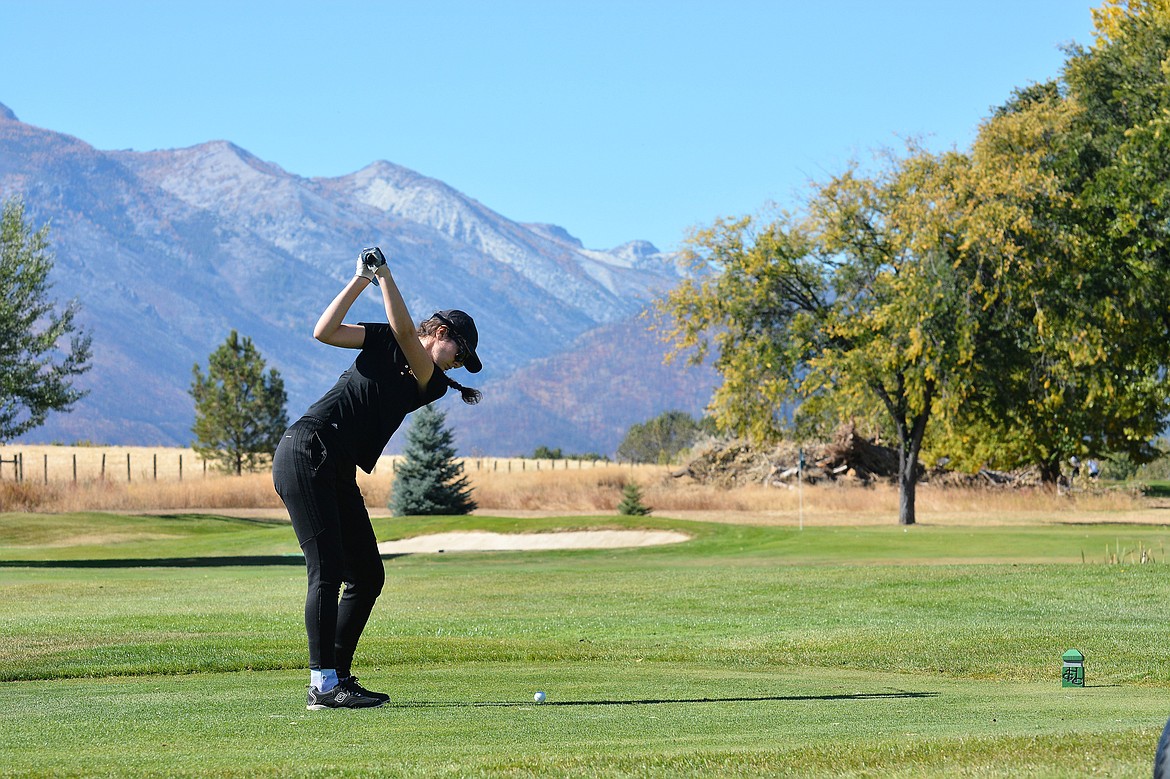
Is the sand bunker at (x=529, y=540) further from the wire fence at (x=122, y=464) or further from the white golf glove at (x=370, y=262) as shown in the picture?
the wire fence at (x=122, y=464)

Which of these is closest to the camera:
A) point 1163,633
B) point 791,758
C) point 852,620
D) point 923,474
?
point 791,758

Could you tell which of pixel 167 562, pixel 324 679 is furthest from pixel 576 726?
pixel 167 562

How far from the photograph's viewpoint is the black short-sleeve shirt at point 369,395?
7.79 metres

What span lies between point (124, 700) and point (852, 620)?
30.1ft

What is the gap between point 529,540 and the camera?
112ft

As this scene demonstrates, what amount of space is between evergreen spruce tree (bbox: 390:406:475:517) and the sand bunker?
599cm

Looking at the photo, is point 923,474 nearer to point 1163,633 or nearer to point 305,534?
point 1163,633

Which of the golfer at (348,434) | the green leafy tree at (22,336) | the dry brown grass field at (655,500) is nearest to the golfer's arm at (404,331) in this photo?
the golfer at (348,434)

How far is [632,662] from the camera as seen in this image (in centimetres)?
1200

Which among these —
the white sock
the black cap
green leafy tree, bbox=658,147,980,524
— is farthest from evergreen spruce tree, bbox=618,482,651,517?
the white sock

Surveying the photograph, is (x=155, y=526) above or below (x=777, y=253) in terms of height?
below

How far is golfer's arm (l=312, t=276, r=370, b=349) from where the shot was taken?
7656 mm

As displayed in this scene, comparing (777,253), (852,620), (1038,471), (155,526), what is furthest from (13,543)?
(1038,471)

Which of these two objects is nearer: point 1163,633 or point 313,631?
point 313,631
